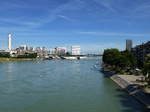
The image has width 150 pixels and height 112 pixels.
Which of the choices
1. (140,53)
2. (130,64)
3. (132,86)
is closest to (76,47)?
(140,53)

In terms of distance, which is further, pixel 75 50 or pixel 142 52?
pixel 75 50

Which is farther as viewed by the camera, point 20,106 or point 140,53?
point 140,53

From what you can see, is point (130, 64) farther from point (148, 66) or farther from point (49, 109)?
point (49, 109)

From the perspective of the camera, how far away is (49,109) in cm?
1249

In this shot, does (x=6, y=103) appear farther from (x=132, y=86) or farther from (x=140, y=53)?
(x=140, y=53)

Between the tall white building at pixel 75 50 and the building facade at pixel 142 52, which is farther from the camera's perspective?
the tall white building at pixel 75 50

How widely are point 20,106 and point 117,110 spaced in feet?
15.1

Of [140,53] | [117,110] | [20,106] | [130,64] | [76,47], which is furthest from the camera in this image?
[76,47]

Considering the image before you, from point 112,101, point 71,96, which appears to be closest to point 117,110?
point 112,101

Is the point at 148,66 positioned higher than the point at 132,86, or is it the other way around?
the point at 148,66

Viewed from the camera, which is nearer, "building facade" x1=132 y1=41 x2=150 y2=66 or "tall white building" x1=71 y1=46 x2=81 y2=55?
"building facade" x1=132 y1=41 x2=150 y2=66

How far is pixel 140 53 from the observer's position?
46406 millimetres

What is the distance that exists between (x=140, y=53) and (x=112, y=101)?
1317 inches

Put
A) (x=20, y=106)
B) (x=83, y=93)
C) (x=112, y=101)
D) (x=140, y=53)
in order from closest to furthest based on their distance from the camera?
(x=20, y=106) < (x=112, y=101) < (x=83, y=93) < (x=140, y=53)
